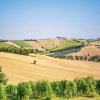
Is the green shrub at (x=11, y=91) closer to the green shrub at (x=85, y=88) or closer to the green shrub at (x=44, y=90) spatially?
the green shrub at (x=44, y=90)

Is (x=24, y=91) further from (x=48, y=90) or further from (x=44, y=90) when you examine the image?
(x=48, y=90)

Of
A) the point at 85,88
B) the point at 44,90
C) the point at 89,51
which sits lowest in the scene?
the point at 44,90

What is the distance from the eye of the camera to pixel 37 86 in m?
35.3

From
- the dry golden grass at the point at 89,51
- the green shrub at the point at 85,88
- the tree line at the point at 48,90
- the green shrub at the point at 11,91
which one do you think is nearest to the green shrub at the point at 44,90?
the tree line at the point at 48,90

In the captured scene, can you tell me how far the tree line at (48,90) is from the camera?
110 ft

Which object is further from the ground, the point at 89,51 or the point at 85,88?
the point at 89,51

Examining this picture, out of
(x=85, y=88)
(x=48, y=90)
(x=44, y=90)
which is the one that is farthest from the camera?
(x=85, y=88)

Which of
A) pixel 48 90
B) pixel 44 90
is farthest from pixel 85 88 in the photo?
pixel 44 90

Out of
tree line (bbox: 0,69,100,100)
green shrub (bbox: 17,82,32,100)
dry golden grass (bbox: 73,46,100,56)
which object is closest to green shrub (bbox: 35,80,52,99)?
tree line (bbox: 0,69,100,100)

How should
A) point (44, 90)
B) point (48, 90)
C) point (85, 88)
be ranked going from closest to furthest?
1. point (48, 90)
2. point (44, 90)
3. point (85, 88)

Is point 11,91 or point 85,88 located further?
point 85,88

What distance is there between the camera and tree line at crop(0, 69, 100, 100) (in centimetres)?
3347

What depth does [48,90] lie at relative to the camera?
35.1 m

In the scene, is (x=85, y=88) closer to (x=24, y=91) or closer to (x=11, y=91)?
(x=24, y=91)
